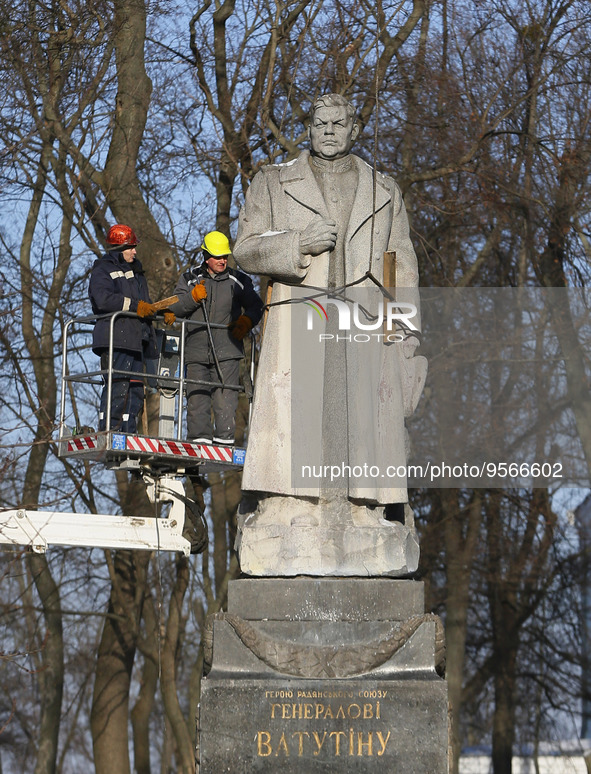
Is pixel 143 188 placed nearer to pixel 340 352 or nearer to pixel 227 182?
pixel 227 182

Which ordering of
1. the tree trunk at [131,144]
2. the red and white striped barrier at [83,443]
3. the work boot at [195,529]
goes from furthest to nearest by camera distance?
the tree trunk at [131,144]
the work boot at [195,529]
the red and white striped barrier at [83,443]

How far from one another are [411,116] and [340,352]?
11363 mm

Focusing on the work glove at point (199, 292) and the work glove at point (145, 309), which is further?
the work glove at point (145, 309)

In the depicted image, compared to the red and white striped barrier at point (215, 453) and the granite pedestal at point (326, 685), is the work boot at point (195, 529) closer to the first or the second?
the red and white striped barrier at point (215, 453)

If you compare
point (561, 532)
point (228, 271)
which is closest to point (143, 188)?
point (561, 532)

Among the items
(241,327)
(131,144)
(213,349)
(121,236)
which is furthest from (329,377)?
(131,144)

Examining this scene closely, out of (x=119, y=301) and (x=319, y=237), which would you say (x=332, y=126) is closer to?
(x=319, y=237)

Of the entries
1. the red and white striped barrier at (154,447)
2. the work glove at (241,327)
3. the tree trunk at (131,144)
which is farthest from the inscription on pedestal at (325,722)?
the tree trunk at (131,144)

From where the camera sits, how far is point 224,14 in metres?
17.8

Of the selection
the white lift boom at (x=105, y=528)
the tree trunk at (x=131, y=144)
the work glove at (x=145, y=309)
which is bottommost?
the white lift boom at (x=105, y=528)

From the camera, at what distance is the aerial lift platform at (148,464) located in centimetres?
1027

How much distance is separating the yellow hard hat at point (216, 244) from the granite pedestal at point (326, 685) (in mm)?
3414

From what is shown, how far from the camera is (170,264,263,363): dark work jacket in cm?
1042

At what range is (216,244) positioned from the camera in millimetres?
10156
